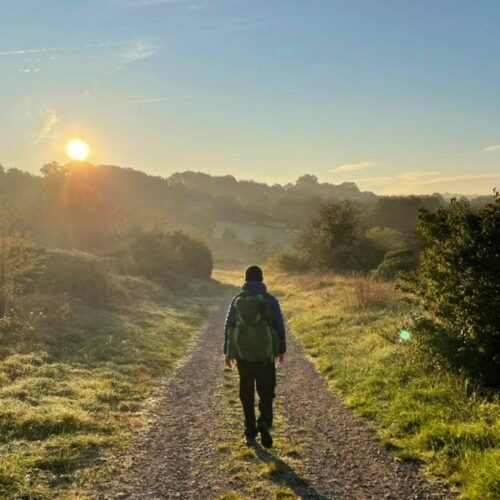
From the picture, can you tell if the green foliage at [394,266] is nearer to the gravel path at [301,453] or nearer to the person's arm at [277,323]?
the gravel path at [301,453]

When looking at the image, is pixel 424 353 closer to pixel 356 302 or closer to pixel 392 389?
pixel 392 389

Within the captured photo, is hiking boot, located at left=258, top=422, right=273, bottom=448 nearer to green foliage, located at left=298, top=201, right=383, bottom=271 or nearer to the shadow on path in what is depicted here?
Result: the shadow on path

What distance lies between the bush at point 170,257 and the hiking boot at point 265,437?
1056 inches

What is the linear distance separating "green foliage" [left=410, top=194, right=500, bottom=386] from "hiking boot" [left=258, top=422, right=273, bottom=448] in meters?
4.01

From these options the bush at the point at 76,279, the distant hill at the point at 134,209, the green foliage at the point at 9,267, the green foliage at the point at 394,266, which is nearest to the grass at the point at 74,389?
the green foliage at the point at 9,267

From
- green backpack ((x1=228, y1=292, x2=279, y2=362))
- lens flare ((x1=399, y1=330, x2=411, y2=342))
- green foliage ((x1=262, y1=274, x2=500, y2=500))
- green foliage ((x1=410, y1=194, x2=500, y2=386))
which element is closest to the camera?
green foliage ((x1=262, y1=274, x2=500, y2=500))

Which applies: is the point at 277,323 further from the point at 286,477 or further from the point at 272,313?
the point at 286,477

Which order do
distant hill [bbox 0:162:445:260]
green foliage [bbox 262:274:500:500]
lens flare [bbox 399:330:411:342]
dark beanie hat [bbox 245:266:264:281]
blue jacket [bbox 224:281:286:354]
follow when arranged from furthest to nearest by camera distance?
distant hill [bbox 0:162:445:260] < lens flare [bbox 399:330:411:342] < dark beanie hat [bbox 245:266:264:281] < blue jacket [bbox 224:281:286:354] < green foliage [bbox 262:274:500:500]

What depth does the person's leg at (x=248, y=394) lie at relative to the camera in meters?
7.61

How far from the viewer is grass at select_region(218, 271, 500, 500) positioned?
6320 mm

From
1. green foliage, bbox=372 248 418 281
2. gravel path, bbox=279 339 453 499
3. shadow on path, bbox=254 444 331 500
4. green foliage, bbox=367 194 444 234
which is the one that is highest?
green foliage, bbox=367 194 444 234

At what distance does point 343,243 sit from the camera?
129ft

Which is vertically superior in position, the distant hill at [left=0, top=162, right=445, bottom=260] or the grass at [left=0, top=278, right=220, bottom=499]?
the distant hill at [left=0, top=162, right=445, bottom=260]

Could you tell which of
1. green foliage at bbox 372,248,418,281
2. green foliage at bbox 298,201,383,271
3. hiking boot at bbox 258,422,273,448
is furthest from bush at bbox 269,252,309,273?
hiking boot at bbox 258,422,273,448
